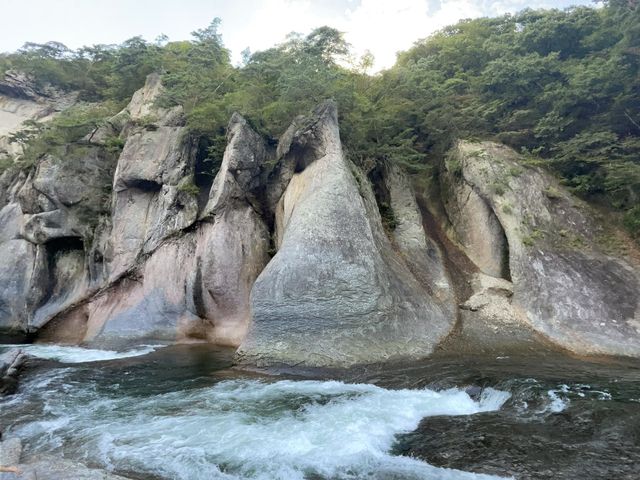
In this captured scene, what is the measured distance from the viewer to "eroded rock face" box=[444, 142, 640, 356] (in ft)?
39.8

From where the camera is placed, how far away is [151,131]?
68.4 ft

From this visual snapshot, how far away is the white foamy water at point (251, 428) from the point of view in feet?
18.9

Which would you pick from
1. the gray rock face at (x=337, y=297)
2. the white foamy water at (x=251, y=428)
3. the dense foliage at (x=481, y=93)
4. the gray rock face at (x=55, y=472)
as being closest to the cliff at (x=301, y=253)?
the gray rock face at (x=337, y=297)

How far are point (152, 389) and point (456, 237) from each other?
531 inches

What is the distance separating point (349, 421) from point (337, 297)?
16.4 feet

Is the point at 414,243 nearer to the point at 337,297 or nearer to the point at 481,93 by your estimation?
the point at 337,297

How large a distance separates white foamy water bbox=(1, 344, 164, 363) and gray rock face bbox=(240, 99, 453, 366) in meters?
5.05

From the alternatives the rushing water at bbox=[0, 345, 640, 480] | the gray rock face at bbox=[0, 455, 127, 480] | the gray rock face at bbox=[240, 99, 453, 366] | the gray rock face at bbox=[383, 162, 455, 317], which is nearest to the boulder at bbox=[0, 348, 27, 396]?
the rushing water at bbox=[0, 345, 640, 480]

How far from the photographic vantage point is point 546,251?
1418 cm

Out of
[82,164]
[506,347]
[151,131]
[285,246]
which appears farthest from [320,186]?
[82,164]

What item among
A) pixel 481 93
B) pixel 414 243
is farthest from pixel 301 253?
pixel 481 93

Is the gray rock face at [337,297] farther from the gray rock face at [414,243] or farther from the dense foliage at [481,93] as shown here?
the dense foliage at [481,93]

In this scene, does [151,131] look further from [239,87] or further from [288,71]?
[288,71]

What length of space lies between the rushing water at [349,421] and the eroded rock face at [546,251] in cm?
190
